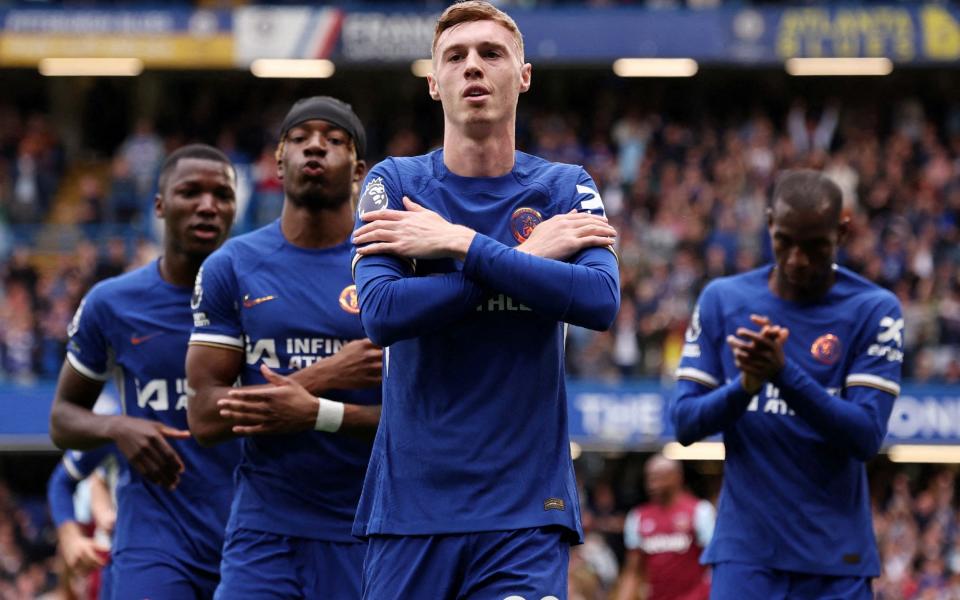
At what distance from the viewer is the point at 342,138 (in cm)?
632

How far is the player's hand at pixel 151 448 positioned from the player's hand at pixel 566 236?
2275 mm

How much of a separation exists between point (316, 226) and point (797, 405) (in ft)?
6.70

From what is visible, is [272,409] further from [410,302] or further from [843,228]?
[843,228]

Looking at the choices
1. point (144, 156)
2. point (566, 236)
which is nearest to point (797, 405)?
point (566, 236)

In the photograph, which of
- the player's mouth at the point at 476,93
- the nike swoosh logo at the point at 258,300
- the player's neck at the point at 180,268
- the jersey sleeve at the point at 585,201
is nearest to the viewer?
the player's mouth at the point at 476,93

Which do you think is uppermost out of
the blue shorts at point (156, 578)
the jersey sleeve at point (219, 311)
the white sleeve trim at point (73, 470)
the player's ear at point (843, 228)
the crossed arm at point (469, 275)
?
the player's ear at point (843, 228)

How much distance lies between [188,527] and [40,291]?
1672 centimetres

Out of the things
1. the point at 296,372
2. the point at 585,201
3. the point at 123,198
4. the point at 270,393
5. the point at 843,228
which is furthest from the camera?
the point at 123,198

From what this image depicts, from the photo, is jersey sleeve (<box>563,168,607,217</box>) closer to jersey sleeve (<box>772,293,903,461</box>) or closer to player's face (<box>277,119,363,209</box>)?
player's face (<box>277,119,363,209</box>)

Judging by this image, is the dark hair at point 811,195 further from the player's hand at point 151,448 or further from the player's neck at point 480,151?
the player's hand at point 151,448

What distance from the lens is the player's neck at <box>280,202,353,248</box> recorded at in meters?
6.36

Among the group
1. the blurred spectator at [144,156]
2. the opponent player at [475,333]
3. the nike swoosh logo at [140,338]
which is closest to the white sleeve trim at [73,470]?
the nike swoosh logo at [140,338]

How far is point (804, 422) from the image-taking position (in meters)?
6.63

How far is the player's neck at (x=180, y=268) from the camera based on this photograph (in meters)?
7.20
